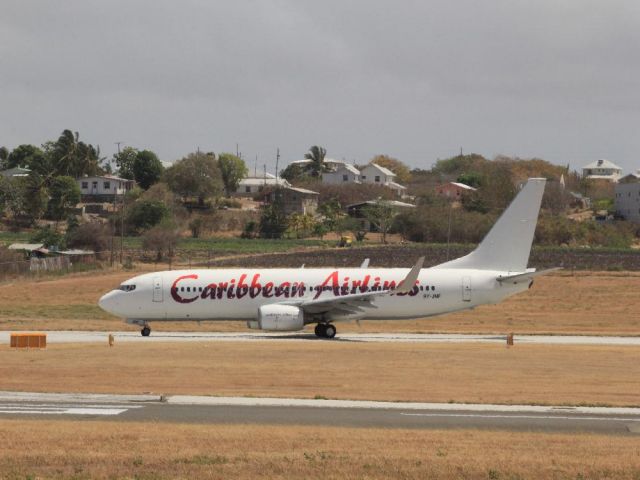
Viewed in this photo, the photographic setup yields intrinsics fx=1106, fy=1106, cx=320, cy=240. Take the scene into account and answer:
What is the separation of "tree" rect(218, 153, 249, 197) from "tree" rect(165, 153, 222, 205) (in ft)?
87.7

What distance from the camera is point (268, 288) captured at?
52.9 metres

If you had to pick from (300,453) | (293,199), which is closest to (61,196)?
(293,199)

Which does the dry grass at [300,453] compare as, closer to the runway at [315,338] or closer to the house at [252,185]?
the runway at [315,338]

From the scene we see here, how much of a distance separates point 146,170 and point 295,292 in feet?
395

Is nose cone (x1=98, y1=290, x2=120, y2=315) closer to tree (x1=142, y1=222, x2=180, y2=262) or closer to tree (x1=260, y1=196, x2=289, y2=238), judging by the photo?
tree (x1=142, y1=222, x2=180, y2=262)

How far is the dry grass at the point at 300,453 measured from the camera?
19.6m

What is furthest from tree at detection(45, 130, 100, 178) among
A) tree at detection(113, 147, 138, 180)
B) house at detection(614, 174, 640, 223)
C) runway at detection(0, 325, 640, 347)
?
runway at detection(0, 325, 640, 347)

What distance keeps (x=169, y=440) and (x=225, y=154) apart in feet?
545

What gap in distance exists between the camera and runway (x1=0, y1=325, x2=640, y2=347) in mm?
50656

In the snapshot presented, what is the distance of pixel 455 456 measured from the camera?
2092 centimetres

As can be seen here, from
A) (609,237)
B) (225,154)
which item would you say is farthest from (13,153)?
(609,237)

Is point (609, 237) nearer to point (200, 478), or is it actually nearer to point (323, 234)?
point (323, 234)

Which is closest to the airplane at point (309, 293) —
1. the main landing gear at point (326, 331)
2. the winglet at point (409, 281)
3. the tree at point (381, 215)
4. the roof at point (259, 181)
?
the main landing gear at point (326, 331)

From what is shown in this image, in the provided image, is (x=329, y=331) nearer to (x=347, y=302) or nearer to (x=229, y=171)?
(x=347, y=302)
